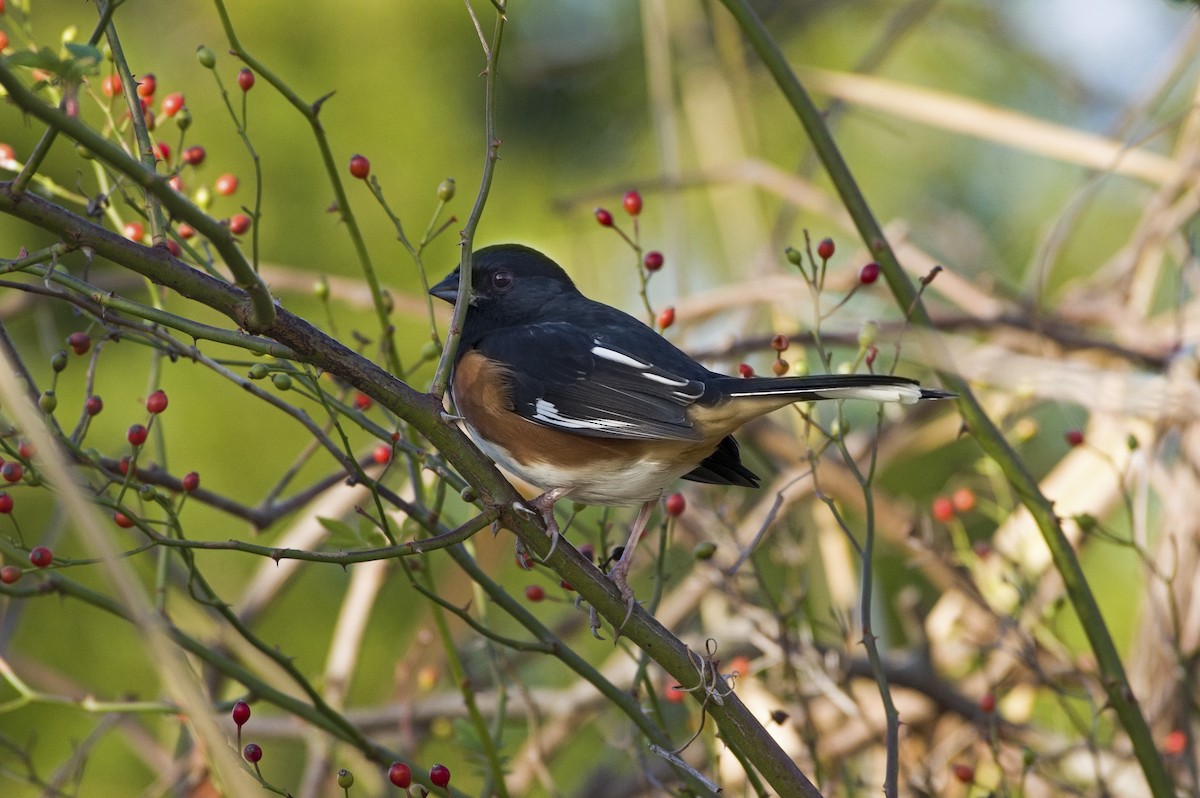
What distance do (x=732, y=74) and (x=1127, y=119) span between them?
1.44 metres

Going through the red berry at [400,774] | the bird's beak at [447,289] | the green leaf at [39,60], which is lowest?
the red berry at [400,774]

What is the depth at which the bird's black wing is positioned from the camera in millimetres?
2383

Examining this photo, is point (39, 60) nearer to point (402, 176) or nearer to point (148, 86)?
point (148, 86)

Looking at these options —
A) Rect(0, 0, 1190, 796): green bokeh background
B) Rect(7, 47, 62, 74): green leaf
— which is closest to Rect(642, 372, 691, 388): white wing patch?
Rect(0, 0, 1190, 796): green bokeh background

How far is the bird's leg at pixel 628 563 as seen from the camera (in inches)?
76.8

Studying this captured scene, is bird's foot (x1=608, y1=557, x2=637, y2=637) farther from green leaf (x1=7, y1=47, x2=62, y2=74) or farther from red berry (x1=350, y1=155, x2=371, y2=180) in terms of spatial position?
green leaf (x1=7, y1=47, x2=62, y2=74)

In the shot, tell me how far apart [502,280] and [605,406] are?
2.26 feet

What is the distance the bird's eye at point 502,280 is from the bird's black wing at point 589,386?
0.31 metres

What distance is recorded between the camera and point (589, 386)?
2.51 metres

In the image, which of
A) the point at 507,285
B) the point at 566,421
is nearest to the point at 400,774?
the point at 566,421

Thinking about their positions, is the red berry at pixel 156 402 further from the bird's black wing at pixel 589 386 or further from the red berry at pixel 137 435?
the bird's black wing at pixel 589 386

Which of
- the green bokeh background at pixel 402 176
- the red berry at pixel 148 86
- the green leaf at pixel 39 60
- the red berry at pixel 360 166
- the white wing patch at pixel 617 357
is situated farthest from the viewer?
the green bokeh background at pixel 402 176

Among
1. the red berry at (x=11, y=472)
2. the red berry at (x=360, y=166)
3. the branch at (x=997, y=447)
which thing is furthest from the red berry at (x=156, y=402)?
the branch at (x=997, y=447)

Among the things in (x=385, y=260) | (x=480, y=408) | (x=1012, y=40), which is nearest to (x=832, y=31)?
(x=1012, y=40)
